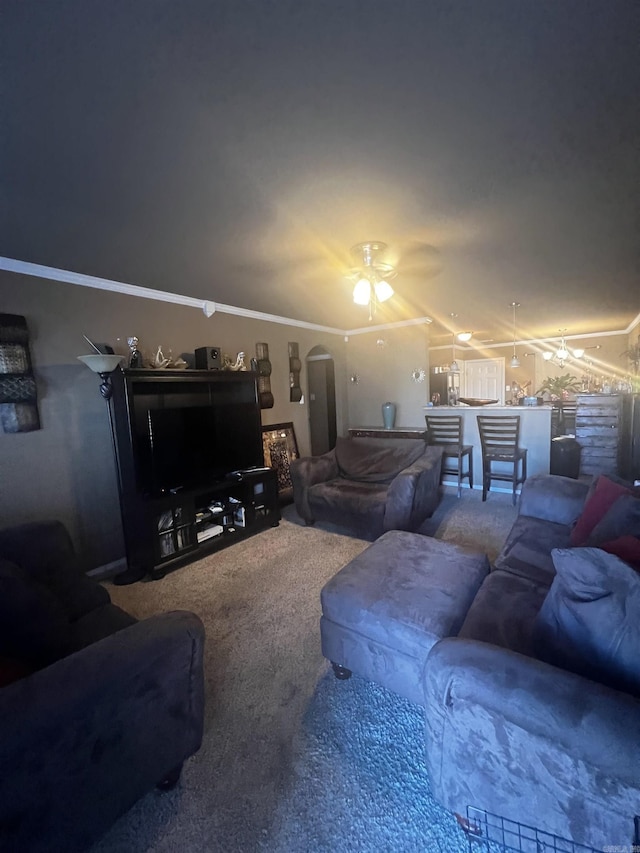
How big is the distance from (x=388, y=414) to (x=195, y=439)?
295 centimetres

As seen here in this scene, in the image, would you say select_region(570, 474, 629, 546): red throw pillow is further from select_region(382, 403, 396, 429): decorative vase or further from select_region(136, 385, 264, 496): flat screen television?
select_region(382, 403, 396, 429): decorative vase

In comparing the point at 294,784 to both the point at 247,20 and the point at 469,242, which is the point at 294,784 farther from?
the point at 469,242

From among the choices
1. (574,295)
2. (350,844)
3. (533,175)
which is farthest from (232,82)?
(574,295)

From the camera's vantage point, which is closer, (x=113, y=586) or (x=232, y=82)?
(x=232, y=82)

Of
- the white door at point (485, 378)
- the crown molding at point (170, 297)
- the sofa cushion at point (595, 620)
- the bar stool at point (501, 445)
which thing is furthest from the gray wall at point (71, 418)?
the white door at point (485, 378)

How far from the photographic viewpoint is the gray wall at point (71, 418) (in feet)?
7.89

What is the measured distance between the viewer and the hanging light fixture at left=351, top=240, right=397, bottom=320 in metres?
2.32

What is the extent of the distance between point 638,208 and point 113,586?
4162mm

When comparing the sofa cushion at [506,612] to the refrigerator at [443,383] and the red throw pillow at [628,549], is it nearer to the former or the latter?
the red throw pillow at [628,549]

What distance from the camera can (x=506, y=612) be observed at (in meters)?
1.38

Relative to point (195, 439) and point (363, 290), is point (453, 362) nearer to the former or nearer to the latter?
point (363, 290)

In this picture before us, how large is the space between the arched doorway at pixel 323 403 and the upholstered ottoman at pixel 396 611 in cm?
357

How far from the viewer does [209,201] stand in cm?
172

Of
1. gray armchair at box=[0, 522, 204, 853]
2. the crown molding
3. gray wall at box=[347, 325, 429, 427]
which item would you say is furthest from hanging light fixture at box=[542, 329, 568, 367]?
gray armchair at box=[0, 522, 204, 853]
